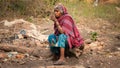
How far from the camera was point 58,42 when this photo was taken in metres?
5.78

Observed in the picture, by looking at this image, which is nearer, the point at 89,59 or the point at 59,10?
the point at 59,10

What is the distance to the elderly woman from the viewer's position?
5770mm

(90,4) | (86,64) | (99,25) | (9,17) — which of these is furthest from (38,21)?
(86,64)

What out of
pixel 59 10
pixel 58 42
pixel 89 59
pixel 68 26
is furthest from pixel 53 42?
pixel 89 59

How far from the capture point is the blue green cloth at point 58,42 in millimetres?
5762

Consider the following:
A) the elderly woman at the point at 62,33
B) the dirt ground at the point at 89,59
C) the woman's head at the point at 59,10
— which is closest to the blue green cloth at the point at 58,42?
the elderly woman at the point at 62,33

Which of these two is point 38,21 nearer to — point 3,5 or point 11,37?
point 3,5

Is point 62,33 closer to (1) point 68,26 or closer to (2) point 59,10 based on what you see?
(1) point 68,26

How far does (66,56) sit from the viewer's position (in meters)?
6.30

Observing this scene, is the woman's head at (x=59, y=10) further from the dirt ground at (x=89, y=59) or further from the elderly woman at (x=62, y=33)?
the dirt ground at (x=89, y=59)

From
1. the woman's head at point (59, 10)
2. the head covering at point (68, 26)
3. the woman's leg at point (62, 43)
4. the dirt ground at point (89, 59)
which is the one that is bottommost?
the dirt ground at point (89, 59)

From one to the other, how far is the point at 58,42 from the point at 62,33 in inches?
7.5

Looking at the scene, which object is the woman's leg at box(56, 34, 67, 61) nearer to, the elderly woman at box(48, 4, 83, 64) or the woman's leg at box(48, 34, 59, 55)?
the elderly woman at box(48, 4, 83, 64)

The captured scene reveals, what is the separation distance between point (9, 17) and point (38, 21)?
3.39 ft
